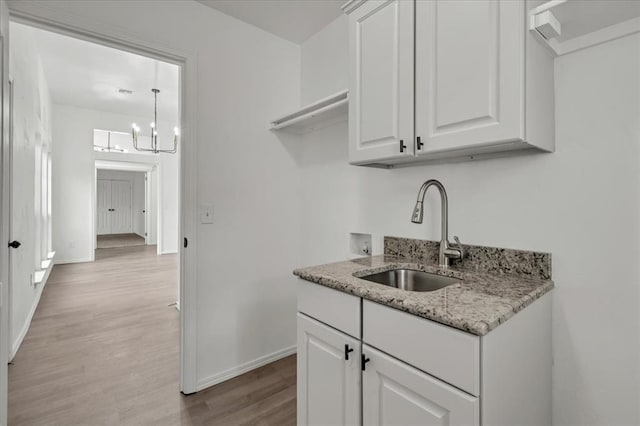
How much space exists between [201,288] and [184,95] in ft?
4.07

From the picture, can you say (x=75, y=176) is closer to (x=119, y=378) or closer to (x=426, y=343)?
(x=119, y=378)

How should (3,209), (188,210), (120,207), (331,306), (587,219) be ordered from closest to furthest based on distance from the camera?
(587,219) → (331,306) → (3,209) → (188,210) → (120,207)

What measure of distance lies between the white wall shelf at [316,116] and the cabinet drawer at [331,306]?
3.51 ft

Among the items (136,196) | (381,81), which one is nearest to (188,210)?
(381,81)

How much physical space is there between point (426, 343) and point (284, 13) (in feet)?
7.22

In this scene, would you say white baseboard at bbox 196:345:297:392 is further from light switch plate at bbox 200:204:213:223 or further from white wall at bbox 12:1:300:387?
light switch plate at bbox 200:204:213:223

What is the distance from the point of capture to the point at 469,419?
0.85 m

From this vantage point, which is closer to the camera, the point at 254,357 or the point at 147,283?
the point at 254,357

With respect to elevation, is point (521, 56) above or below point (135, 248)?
above

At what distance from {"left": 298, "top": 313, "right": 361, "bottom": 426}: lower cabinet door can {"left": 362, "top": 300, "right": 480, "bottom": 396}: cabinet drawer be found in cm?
13

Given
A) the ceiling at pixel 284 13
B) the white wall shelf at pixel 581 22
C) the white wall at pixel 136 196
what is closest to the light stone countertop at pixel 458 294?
the white wall shelf at pixel 581 22

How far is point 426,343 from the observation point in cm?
95

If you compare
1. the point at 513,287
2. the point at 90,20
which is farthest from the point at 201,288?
the point at 513,287

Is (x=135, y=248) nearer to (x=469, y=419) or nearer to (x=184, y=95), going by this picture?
(x=184, y=95)
